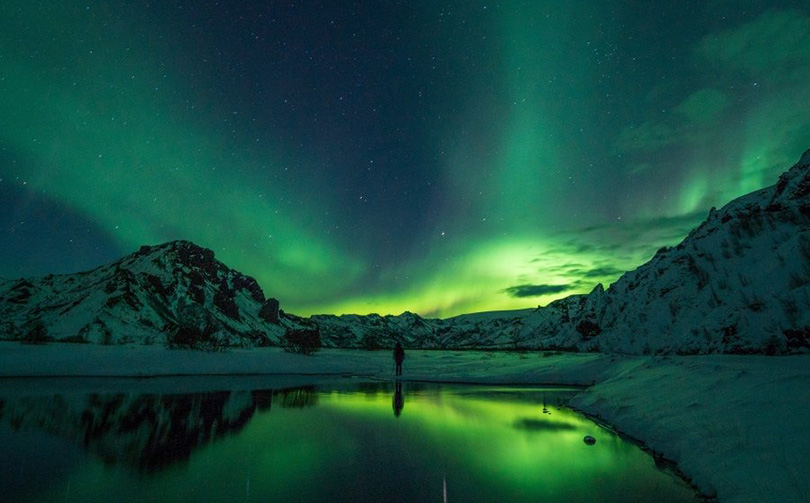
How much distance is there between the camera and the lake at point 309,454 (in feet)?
18.1

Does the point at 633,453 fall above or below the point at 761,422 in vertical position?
below

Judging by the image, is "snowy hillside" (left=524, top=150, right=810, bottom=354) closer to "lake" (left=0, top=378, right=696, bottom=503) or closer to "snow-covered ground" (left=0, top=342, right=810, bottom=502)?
"snow-covered ground" (left=0, top=342, right=810, bottom=502)

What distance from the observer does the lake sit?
18.1 feet

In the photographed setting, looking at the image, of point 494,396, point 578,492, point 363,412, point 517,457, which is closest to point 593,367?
point 494,396

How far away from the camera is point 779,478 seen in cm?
504

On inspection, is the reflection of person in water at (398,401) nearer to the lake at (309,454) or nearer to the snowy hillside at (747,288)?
the lake at (309,454)

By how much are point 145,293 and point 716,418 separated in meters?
209

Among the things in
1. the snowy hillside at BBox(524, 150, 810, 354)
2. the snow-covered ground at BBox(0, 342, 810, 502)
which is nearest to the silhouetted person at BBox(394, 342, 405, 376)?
the snow-covered ground at BBox(0, 342, 810, 502)

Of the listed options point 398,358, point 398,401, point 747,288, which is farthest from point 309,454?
Result: point 747,288

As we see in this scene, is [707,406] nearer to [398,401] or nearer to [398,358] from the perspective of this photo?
[398,401]

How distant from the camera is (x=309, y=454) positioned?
24.3ft

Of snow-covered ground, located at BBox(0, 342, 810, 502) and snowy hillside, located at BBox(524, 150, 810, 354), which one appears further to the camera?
snowy hillside, located at BBox(524, 150, 810, 354)

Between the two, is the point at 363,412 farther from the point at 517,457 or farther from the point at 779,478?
the point at 779,478

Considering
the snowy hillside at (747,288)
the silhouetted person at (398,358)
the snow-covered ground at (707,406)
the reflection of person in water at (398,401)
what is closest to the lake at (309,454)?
the reflection of person in water at (398,401)
